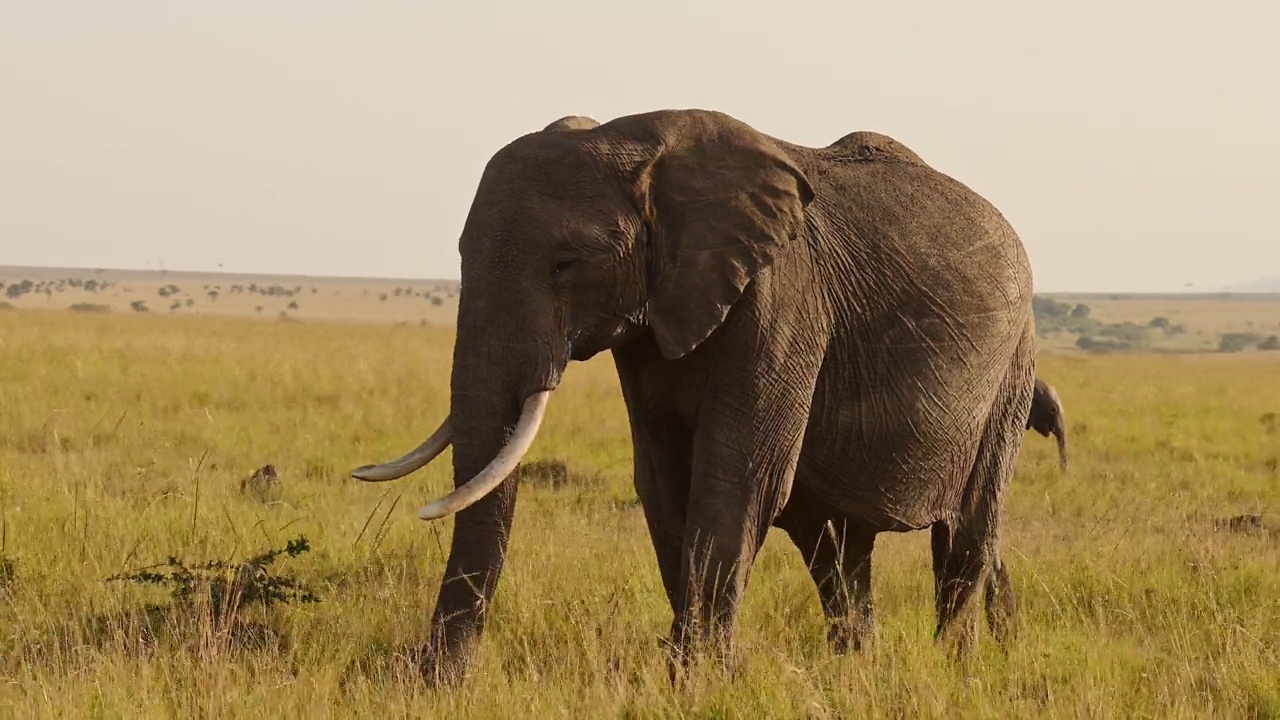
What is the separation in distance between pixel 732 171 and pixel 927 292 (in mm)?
1283

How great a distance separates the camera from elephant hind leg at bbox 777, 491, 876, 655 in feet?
22.8

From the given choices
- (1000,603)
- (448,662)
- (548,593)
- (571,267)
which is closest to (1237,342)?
(1000,603)

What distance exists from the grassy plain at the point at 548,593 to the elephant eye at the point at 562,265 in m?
1.55

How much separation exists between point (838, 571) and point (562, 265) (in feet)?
7.80

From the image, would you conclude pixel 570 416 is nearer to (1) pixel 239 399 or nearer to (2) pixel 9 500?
(1) pixel 239 399

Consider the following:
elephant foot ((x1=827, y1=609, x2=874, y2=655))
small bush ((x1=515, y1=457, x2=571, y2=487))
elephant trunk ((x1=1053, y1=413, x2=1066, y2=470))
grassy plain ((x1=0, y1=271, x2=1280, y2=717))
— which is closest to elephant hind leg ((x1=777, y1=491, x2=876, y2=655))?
elephant foot ((x1=827, y1=609, x2=874, y2=655))

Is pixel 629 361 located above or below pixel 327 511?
above

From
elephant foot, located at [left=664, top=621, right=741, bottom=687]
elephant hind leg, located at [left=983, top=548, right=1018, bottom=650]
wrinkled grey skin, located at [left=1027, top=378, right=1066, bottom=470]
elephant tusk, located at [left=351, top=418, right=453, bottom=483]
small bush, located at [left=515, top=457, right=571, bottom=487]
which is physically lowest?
small bush, located at [left=515, top=457, right=571, bottom=487]

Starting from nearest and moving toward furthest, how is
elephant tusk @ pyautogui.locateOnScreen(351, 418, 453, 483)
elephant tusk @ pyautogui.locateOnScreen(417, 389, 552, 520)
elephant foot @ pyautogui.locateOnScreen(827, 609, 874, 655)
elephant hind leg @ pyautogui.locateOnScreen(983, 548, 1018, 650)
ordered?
elephant tusk @ pyautogui.locateOnScreen(417, 389, 552, 520)
elephant tusk @ pyautogui.locateOnScreen(351, 418, 453, 483)
elephant foot @ pyautogui.locateOnScreen(827, 609, 874, 655)
elephant hind leg @ pyautogui.locateOnScreen(983, 548, 1018, 650)

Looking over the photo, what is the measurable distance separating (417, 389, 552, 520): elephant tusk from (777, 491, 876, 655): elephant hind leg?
6.43ft

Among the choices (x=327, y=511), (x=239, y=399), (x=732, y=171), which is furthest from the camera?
(x=239, y=399)

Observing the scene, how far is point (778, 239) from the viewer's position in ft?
18.5

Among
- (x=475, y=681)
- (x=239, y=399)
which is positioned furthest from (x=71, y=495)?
(x=239, y=399)

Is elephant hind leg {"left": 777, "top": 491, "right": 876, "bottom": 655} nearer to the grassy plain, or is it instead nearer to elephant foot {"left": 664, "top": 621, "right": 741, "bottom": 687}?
the grassy plain
